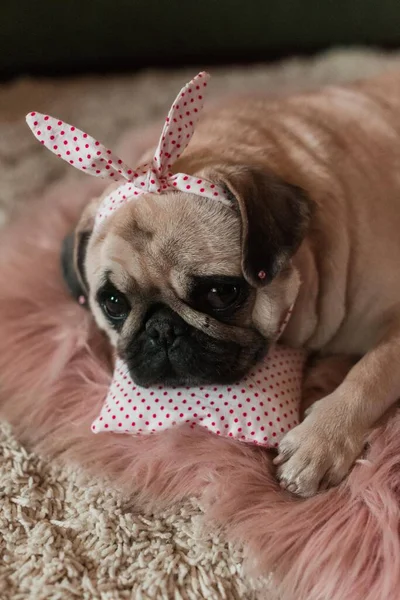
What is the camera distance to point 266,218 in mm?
1246

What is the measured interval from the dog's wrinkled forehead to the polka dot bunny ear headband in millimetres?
27

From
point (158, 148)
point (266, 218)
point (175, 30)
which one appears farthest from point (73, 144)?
point (175, 30)

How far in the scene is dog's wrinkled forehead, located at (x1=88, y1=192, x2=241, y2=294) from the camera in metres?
1.25

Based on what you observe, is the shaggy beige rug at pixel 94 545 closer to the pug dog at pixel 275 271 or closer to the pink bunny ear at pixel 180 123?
the pug dog at pixel 275 271

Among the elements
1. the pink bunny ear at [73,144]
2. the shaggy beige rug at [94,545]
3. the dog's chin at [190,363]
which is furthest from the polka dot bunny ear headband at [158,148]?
the shaggy beige rug at [94,545]

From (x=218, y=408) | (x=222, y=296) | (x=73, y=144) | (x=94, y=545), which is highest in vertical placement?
(x=73, y=144)

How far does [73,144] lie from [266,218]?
383 mm

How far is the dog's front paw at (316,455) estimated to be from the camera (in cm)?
122

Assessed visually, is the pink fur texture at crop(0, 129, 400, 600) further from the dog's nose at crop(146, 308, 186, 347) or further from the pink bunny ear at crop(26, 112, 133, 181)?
the pink bunny ear at crop(26, 112, 133, 181)

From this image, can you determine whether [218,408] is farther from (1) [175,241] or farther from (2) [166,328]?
(1) [175,241]

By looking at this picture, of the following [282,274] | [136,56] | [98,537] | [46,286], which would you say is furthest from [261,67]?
[98,537]

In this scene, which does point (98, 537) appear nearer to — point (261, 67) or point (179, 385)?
point (179, 385)

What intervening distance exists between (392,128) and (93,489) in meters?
1.09

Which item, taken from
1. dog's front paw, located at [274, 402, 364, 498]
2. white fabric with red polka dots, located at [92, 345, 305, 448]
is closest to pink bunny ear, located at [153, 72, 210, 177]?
white fabric with red polka dots, located at [92, 345, 305, 448]
